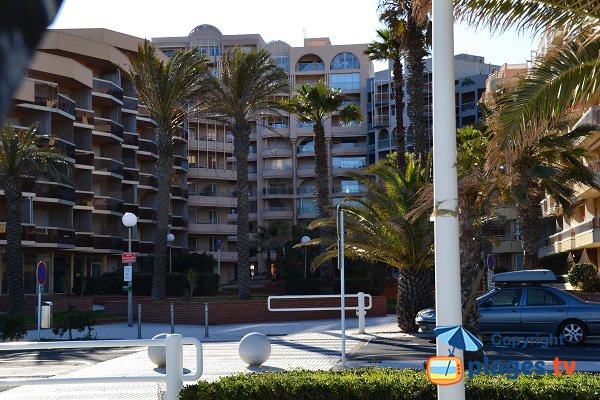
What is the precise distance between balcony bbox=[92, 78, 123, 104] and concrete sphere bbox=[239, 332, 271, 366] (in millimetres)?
47066

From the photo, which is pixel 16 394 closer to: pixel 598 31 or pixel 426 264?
pixel 598 31

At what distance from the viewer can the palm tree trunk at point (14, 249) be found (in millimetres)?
40562

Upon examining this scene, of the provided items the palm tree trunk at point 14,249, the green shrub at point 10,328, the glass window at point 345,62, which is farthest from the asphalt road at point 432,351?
the glass window at point 345,62

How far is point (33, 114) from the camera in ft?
171

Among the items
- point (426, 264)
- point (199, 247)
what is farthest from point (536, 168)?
point (199, 247)

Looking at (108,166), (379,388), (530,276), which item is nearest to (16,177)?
(108,166)

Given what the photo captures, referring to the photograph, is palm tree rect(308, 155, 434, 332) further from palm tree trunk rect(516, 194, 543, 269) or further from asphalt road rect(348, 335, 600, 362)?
palm tree trunk rect(516, 194, 543, 269)

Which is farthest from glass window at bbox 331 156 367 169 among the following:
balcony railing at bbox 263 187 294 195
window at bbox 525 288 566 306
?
window at bbox 525 288 566 306

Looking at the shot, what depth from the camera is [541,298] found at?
2169 centimetres

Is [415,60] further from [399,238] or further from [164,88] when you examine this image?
[399,238]

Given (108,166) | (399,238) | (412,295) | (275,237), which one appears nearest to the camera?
(399,238)

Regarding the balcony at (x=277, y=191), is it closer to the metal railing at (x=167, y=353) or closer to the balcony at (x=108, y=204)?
the balcony at (x=108, y=204)

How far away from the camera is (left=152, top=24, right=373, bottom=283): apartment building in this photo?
8231 cm

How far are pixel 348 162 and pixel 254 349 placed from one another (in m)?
72.9
